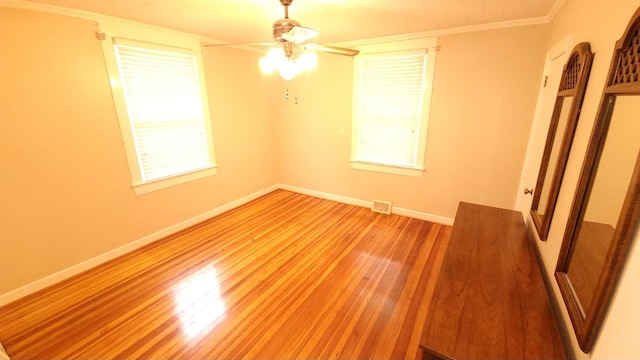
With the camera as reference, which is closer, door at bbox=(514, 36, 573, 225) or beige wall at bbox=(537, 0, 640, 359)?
beige wall at bbox=(537, 0, 640, 359)

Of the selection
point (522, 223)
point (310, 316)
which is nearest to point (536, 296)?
point (522, 223)

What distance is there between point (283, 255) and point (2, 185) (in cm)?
245

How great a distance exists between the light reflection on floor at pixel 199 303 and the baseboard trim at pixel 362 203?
7.67 ft

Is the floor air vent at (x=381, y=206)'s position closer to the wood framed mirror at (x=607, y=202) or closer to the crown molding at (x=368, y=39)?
the crown molding at (x=368, y=39)

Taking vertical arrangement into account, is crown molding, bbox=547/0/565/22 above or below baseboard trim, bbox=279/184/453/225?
above

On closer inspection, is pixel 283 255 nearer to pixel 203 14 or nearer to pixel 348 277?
pixel 348 277

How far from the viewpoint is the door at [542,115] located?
1.84 m

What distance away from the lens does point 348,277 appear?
2.46m

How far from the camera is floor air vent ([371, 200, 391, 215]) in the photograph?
12.5 ft

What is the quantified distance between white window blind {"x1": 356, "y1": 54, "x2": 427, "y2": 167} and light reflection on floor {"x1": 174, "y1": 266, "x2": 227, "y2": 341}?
270cm

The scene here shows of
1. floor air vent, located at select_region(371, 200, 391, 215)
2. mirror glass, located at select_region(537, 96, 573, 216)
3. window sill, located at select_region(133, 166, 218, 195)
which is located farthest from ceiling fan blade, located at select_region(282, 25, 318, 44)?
floor air vent, located at select_region(371, 200, 391, 215)

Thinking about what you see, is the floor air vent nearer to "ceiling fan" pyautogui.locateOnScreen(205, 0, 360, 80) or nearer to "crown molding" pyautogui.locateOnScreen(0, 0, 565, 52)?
"crown molding" pyautogui.locateOnScreen(0, 0, 565, 52)

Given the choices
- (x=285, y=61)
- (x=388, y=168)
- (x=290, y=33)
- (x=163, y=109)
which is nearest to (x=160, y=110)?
(x=163, y=109)

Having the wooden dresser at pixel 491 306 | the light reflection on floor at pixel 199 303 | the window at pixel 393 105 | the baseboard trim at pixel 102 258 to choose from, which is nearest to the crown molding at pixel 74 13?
the baseboard trim at pixel 102 258
